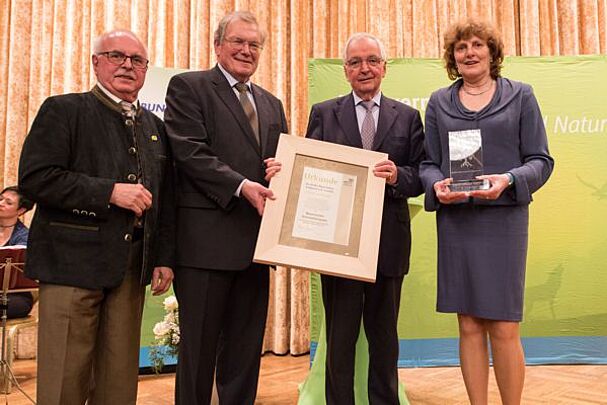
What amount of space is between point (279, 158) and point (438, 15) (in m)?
3.70

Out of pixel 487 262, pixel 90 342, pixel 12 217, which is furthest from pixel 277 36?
pixel 90 342

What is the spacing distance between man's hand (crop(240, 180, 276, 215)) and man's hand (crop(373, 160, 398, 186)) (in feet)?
1.47

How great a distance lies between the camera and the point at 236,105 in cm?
215

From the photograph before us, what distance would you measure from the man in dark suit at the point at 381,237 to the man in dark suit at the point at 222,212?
0.34m

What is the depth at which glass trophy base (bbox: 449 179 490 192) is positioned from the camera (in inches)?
78.9

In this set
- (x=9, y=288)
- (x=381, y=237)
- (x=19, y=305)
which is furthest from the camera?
(x=19, y=305)

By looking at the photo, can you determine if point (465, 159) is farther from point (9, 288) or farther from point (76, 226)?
point (9, 288)

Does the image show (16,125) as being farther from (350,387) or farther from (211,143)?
(350,387)

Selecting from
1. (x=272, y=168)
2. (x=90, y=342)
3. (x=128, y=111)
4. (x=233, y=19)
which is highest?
(x=233, y=19)

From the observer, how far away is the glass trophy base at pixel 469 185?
2004 mm

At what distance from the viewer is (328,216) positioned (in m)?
2.09

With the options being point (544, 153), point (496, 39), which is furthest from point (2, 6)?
point (544, 153)

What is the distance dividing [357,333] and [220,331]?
60 cm

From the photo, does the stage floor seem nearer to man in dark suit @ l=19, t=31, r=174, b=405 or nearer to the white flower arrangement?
the white flower arrangement
